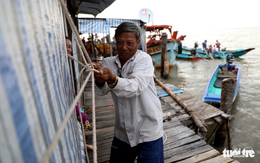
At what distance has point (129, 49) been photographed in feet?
4.33

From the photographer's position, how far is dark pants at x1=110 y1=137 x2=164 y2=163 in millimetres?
1394

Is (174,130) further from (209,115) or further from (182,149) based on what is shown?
(209,115)

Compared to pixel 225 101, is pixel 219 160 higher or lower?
lower

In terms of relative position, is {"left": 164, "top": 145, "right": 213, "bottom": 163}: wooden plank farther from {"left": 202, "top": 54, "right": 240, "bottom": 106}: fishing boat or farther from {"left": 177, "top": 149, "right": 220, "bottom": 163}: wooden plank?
{"left": 202, "top": 54, "right": 240, "bottom": 106}: fishing boat

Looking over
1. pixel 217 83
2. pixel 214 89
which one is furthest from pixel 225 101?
pixel 217 83

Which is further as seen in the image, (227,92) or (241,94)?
(241,94)

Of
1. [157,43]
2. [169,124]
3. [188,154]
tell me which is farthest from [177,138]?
[157,43]

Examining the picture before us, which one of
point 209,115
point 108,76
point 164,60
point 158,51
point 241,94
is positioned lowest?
point 241,94

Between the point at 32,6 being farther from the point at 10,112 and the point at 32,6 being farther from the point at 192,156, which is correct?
the point at 192,156

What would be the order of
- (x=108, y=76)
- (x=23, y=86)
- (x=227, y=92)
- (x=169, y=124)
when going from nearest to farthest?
(x=23, y=86)
(x=108, y=76)
(x=169, y=124)
(x=227, y=92)

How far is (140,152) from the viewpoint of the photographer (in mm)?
1412

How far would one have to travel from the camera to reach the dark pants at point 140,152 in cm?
139

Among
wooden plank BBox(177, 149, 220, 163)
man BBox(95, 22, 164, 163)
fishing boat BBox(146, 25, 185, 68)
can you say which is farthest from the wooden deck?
fishing boat BBox(146, 25, 185, 68)

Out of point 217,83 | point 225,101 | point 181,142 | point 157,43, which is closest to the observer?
point 181,142
